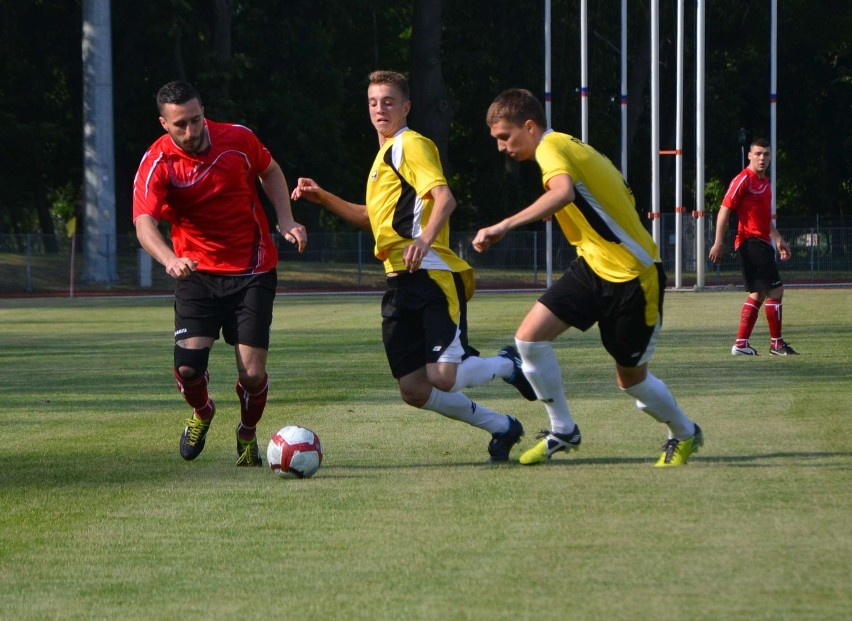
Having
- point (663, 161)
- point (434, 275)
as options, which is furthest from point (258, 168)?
point (663, 161)

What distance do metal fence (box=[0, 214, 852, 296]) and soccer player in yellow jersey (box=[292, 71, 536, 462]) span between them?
30.5 metres

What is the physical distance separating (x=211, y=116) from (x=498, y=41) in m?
13.7

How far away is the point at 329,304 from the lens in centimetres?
2923

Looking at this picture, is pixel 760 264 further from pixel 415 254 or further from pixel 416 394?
pixel 415 254

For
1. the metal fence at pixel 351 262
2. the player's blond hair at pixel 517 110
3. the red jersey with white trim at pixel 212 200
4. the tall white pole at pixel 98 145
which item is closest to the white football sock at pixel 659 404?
the player's blond hair at pixel 517 110

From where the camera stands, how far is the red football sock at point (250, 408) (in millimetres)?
7793

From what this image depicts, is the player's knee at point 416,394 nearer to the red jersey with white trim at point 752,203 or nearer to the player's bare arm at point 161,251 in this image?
the player's bare arm at point 161,251

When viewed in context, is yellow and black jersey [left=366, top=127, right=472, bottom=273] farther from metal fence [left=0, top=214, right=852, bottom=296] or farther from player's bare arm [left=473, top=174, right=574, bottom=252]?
metal fence [left=0, top=214, right=852, bottom=296]

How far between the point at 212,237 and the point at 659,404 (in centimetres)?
257

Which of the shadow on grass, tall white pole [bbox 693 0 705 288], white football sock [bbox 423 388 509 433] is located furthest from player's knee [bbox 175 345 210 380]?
tall white pole [bbox 693 0 705 288]

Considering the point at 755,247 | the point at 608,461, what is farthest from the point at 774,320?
the point at 608,461

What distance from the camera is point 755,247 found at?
14.9 m

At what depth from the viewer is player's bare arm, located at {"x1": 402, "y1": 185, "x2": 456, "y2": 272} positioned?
7090 millimetres

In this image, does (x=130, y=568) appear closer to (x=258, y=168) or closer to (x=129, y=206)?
(x=258, y=168)
